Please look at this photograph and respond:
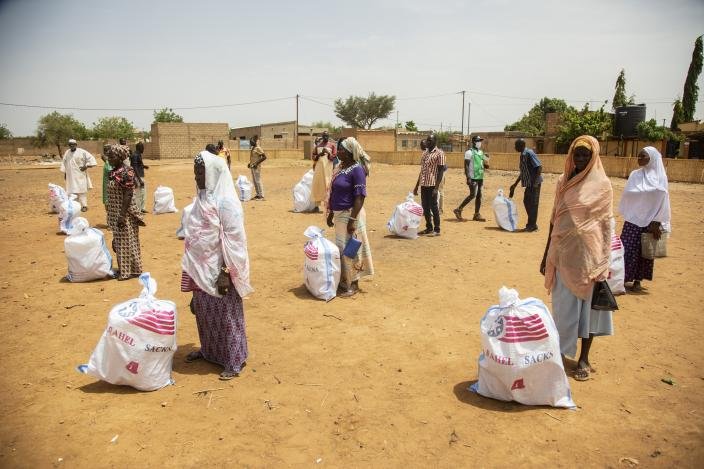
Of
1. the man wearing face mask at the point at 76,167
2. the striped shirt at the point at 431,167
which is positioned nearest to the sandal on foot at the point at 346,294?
the striped shirt at the point at 431,167

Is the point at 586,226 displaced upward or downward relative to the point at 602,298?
upward

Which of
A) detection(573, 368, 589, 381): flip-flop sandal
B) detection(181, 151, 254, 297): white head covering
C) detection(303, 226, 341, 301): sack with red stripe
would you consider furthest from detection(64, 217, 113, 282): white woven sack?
detection(573, 368, 589, 381): flip-flop sandal

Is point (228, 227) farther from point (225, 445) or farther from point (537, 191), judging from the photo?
point (537, 191)

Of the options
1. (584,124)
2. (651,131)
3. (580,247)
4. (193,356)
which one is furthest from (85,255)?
(584,124)

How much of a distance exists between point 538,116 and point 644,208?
161 ft

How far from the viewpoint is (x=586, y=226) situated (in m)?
3.59

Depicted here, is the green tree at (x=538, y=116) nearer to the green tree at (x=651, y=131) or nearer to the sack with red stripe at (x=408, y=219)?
the green tree at (x=651, y=131)

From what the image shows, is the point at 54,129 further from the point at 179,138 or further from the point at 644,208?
the point at 644,208

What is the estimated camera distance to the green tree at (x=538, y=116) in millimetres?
48125

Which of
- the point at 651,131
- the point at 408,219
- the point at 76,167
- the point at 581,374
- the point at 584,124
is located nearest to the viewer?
the point at 581,374

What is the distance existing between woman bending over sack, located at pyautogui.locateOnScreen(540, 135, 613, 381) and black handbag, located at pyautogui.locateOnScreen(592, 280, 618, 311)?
0.05 metres

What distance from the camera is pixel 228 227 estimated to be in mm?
3543

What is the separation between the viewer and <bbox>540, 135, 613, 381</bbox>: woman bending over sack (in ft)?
11.7

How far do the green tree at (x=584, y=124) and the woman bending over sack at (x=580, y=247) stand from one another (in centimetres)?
2742
